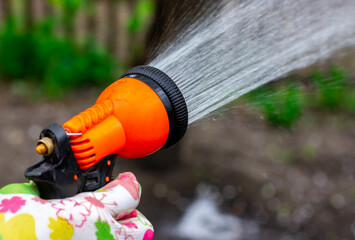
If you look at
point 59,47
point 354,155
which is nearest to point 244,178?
point 354,155

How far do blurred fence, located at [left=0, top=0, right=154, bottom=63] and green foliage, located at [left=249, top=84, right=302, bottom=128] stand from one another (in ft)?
4.73

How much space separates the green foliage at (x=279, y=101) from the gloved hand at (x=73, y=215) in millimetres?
1283

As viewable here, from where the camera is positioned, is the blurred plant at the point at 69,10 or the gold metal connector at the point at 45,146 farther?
the blurred plant at the point at 69,10

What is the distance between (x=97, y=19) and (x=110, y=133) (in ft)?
10.0

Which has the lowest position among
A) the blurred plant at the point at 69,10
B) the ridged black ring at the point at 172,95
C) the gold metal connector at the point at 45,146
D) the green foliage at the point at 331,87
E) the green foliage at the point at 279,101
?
the green foliage at the point at 331,87

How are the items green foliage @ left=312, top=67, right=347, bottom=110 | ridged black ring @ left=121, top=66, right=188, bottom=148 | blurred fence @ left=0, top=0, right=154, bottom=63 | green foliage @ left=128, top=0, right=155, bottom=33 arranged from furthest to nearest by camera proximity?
blurred fence @ left=0, top=0, right=154, bottom=63 < green foliage @ left=128, top=0, right=155, bottom=33 < green foliage @ left=312, top=67, right=347, bottom=110 < ridged black ring @ left=121, top=66, right=188, bottom=148

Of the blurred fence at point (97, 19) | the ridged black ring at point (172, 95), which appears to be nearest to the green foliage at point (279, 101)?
the ridged black ring at point (172, 95)

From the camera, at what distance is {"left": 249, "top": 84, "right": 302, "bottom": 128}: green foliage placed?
6.89 feet

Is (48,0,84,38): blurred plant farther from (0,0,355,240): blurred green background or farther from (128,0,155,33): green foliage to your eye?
(128,0,155,33): green foliage

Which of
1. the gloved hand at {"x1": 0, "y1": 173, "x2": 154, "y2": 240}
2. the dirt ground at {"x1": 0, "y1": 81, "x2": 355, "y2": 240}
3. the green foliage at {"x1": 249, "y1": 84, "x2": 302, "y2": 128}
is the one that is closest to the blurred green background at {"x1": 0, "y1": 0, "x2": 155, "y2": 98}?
the dirt ground at {"x1": 0, "y1": 81, "x2": 355, "y2": 240}

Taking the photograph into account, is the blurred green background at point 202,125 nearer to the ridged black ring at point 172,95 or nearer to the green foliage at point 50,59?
the green foliage at point 50,59

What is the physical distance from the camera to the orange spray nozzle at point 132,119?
87cm

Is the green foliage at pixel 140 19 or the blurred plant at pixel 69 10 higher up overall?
the blurred plant at pixel 69 10

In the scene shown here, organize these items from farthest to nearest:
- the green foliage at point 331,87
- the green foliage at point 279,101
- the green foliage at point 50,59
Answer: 1. the green foliage at point 50,59
2. the green foliage at point 331,87
3. the green foliage at point 279,101
